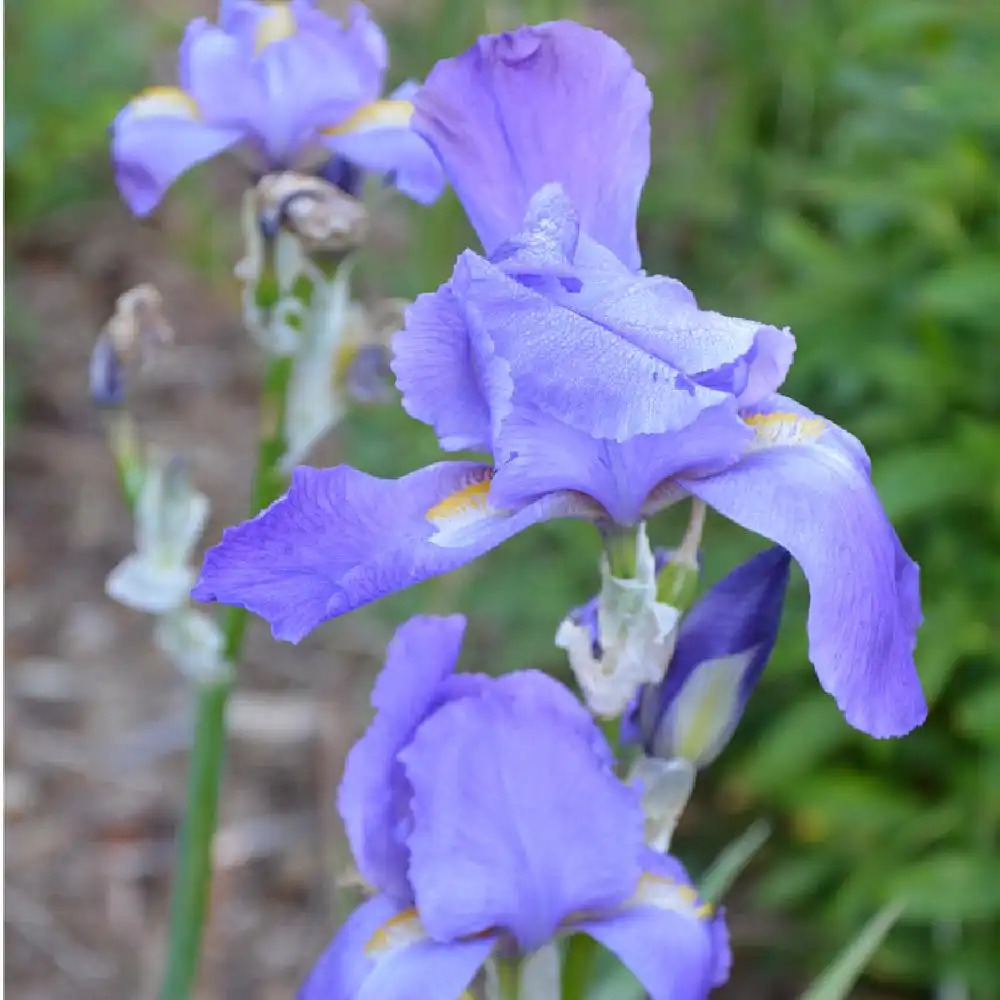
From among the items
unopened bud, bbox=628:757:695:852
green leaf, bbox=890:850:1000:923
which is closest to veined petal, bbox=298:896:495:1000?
unopened bud, bbox=628:757:695:852

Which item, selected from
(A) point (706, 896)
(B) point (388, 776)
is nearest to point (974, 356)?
(A) point (706, 896)

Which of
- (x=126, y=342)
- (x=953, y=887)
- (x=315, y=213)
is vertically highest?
(x=315, y=213)

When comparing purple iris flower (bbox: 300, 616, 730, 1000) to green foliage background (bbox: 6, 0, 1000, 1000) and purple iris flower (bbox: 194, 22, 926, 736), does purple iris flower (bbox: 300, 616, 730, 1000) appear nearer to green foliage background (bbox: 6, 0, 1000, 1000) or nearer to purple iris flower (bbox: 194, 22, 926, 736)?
purple iris flower (bbox: 194, 22, 926, 736)

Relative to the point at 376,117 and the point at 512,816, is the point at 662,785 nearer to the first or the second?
the point at 512,816

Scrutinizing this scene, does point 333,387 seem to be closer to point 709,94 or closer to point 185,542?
point 185,542

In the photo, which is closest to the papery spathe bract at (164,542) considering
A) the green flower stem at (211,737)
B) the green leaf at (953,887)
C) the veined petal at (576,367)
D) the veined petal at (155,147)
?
the green flower stem at (211,737)

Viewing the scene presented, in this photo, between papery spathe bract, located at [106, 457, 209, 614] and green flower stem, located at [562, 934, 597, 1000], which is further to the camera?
papery spathe bract, located at [106, 457, 209, 614]

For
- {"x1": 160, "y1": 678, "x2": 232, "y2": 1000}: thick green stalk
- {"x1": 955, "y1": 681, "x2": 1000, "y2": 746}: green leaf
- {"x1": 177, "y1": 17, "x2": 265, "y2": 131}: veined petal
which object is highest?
{"x1": 177, "y1": 17, "x2": 265, "y2": 131}: veined petal

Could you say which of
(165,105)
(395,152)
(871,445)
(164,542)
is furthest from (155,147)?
(871,445)
